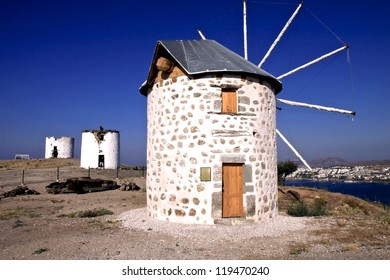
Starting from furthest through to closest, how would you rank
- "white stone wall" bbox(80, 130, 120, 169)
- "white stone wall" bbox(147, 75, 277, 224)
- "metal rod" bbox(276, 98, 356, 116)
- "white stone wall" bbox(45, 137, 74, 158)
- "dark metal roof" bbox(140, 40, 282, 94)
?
1. "white stone wall" bbox(45, 137, 74, 158)
2. "white stone wall" bbox(80, 130, 120, 169)
3. "metal rod" bbox(276, 98, 356, 116)
4. "dark metal roof" bbox(140, 40, 282, 94)
5. "white stone wall" bbox(147, 75, 277, 224)

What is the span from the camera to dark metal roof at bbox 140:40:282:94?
31.7 feet

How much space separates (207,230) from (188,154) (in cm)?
238

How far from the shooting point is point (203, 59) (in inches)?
408

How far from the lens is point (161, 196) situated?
10070 millimetres

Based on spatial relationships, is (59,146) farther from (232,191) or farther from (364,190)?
(364,190)

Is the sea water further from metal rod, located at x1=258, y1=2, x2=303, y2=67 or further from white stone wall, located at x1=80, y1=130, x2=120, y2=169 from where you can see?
white stone wall, located at x1=80, y1=130, x2=120, y2=169

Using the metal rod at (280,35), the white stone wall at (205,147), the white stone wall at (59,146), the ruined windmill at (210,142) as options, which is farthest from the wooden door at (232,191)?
the white stone wall at (59,146)

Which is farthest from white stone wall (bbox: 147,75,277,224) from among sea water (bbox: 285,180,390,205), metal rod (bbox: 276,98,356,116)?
sea water (bbox: 285,180,390,205)

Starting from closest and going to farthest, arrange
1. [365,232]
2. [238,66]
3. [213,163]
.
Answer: [365,232]
[213,163]
[238,66]

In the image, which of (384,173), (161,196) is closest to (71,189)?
(161,196)

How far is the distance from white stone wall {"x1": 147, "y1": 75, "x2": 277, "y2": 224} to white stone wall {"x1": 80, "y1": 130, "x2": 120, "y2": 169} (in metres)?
22.9

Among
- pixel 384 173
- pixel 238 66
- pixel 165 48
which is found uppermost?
pixel 165 48

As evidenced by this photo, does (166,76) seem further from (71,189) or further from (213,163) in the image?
(71,189)

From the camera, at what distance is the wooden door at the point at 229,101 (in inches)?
385
